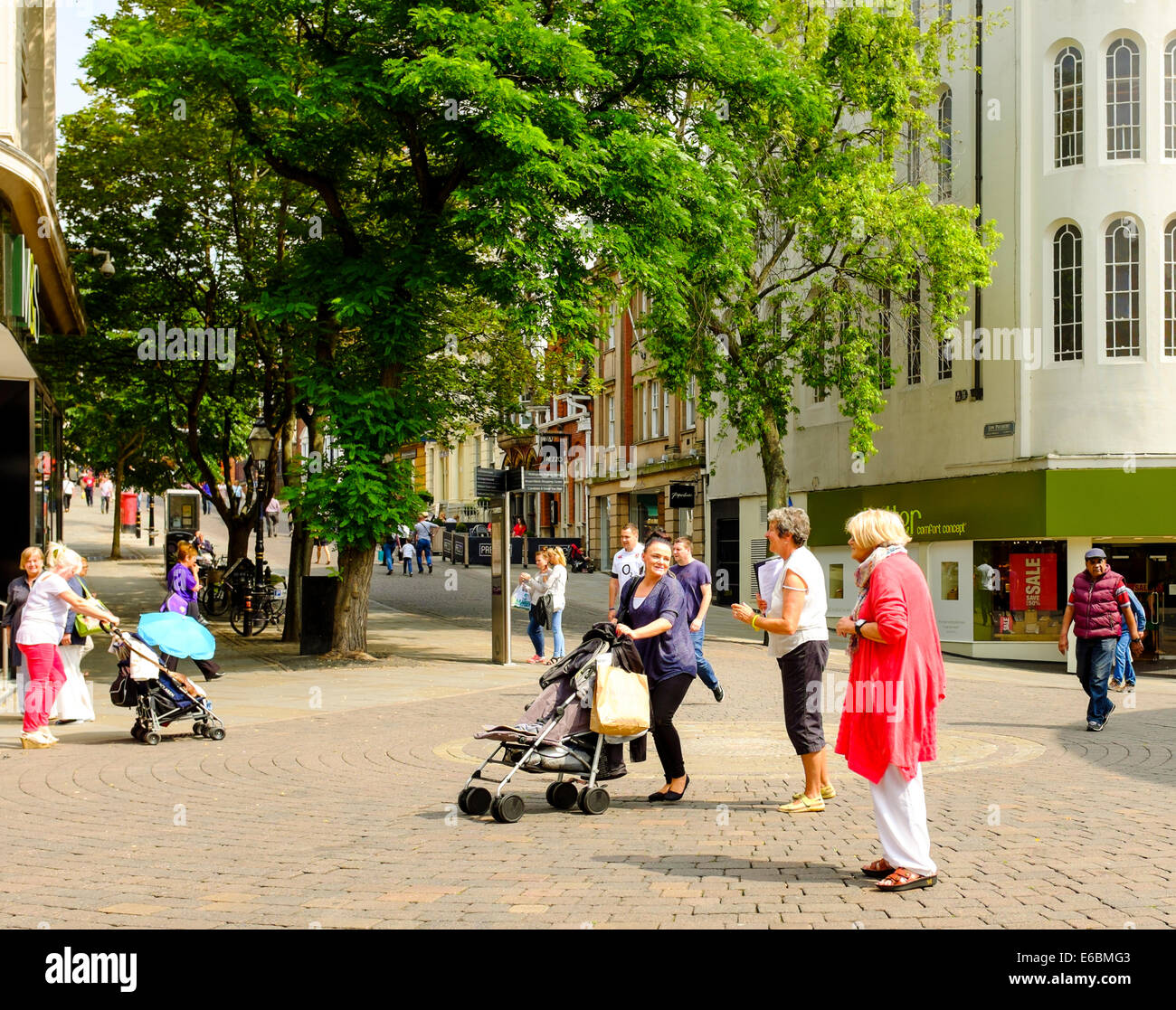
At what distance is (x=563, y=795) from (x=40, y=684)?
5.69m

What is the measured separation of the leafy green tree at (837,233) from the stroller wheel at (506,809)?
15.5 meters

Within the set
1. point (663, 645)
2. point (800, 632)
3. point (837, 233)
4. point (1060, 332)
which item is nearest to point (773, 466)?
point (837, 233)

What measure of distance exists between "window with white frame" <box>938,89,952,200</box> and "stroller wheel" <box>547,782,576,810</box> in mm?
21354

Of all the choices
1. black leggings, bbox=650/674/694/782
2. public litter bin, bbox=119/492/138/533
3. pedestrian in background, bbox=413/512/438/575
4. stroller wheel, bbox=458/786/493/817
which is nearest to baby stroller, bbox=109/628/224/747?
stroller wheel, bbox=458/786/493/817

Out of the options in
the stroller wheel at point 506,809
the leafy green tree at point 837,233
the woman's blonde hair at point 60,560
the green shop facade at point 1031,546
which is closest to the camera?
the stroller wheel at point 506,809

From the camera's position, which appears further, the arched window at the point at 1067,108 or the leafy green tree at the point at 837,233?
the arched window at the point at 1067,108

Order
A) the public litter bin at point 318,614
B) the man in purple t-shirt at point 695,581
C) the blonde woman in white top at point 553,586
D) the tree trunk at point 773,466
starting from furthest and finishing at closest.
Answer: the tree trunk at point 773,466 → the public litter bin at point 318,614 → the blonde woman in white top at point 553,586 → the man in purple t-shirt at point 695,581

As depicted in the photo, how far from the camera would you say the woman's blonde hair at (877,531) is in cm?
688

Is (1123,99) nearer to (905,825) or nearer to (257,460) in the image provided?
(257,460)

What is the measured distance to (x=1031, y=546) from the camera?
2552 centimetres

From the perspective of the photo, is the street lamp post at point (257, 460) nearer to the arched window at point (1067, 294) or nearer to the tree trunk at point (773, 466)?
the tree trunk at point (773, 466)

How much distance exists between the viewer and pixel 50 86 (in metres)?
21.9

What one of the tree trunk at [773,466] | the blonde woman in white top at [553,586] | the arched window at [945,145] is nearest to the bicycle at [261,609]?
the blonde woman in white top at [553,586]
